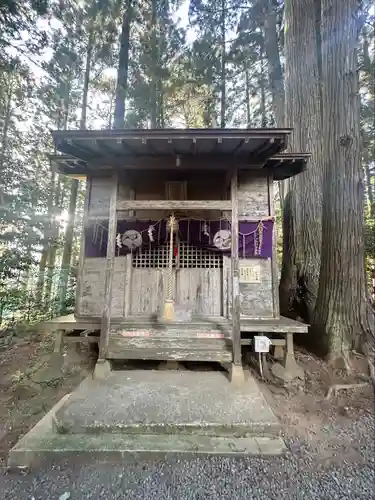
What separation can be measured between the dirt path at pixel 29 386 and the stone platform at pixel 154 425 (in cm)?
69

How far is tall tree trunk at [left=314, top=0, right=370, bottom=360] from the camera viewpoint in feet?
13.0

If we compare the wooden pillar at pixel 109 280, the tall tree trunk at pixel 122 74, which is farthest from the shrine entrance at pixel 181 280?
the tall tree trunk at pixel 122 74

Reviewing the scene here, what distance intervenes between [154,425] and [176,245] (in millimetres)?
3086

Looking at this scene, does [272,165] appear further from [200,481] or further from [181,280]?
[200,481]

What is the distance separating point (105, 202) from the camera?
5141 mm

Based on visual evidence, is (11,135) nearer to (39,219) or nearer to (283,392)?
(39,219)

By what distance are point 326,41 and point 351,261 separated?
4.00 meters

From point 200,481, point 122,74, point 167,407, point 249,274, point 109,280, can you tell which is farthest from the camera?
point 122,74

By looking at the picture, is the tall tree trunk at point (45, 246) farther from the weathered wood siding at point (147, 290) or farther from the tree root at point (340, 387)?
the tree root at point (340, 387)

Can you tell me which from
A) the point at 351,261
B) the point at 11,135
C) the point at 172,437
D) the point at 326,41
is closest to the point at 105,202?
the point at 172,437

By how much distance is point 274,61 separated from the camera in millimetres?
7543

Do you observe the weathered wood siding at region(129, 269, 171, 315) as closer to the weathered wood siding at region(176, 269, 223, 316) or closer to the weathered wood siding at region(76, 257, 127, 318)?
the weathered wood siding at region(76, 257, 127, 318)

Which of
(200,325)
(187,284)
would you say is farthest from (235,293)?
(187,284)

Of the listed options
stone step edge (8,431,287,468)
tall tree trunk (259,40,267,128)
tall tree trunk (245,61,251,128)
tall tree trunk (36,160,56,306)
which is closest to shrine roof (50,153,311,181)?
stone step edge (8,431,287,468)
